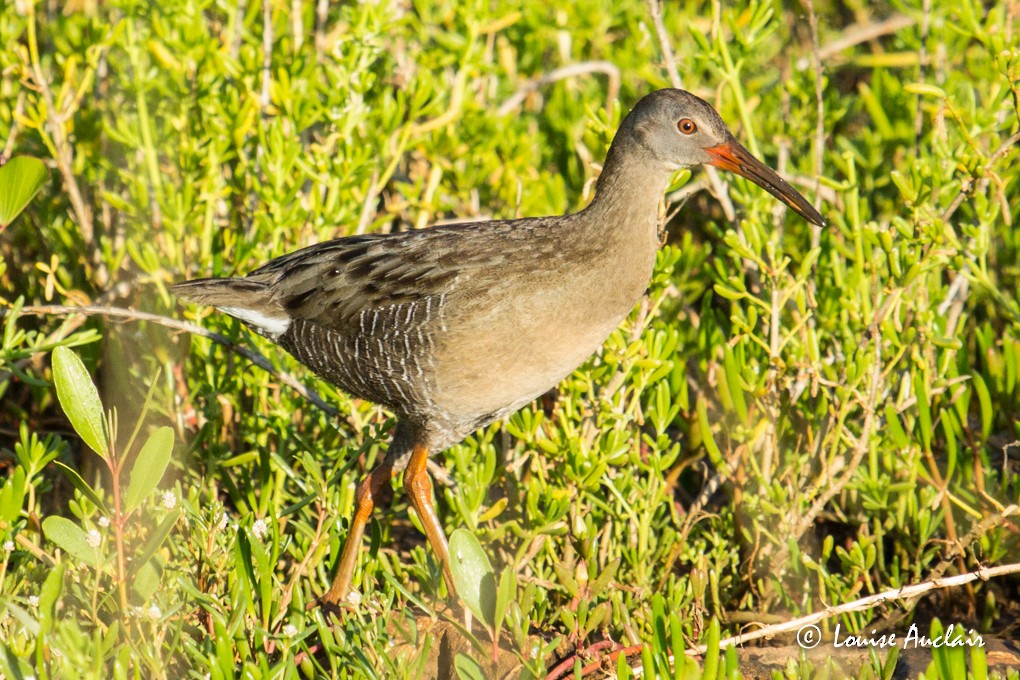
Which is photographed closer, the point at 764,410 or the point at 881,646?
the point at 881,646

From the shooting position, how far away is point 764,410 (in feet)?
13.1

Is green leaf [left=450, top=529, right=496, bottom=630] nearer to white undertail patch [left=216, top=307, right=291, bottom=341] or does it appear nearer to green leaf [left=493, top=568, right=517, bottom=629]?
green leaf [left=493, top=568, right=517, bottom=629]

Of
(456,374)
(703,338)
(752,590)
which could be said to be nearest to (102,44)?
(456,374)

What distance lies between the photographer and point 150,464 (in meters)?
3.03

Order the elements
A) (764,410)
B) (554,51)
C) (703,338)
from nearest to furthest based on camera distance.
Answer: (764,410)
(703,338)
(554,51)

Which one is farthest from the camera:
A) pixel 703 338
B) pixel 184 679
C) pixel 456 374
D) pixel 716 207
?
pixel 716 207

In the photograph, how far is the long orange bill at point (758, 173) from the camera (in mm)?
3543

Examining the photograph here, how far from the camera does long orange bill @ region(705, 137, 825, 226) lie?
3.54 metres

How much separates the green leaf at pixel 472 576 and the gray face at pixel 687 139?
4.33ft

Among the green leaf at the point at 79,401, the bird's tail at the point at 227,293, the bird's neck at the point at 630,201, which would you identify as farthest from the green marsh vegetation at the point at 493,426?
the bird's neck at the point at 630,201

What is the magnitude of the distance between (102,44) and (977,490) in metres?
3.59

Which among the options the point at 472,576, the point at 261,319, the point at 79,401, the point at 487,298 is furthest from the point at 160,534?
the point at 487,298

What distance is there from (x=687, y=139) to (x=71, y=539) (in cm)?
208

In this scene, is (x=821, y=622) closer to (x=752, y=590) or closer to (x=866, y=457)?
(x=752, y=590)
